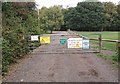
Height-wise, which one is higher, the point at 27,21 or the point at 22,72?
the point at 27,21

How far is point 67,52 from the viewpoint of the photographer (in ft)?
56.4

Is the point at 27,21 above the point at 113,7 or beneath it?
beneath

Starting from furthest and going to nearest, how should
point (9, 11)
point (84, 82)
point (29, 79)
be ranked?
point (9, 11) → point (29, 79) → point (84, 82)

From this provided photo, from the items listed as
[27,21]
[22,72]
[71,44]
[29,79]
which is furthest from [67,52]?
[29,79]

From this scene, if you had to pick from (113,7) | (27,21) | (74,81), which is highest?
(113,7)

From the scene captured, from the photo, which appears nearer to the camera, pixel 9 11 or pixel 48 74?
pixel 48 74

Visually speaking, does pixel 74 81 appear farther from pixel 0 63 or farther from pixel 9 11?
pixel 9 11

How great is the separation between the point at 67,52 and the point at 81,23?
5326 cm

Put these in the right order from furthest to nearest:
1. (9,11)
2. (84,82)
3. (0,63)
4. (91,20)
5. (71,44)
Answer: (91,20)
(71,44)
(9,11)
(0,63)
(84,82)

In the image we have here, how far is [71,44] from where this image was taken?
16.5 metres

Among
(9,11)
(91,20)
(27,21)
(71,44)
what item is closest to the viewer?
(9,11)

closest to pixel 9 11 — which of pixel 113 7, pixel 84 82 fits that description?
pixel 84 82

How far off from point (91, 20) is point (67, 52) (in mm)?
51194

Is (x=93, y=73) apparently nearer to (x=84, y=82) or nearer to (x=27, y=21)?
(x=84, y=82)
